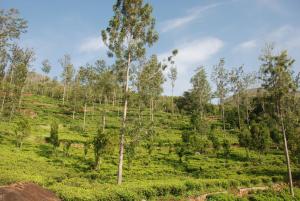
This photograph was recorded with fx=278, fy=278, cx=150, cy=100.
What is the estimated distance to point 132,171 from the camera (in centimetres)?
2970

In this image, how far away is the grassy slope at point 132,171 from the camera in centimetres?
1962

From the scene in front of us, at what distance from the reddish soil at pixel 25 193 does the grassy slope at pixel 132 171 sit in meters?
0.93

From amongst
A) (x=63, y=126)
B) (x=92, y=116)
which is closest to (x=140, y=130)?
(x=63, y=126)

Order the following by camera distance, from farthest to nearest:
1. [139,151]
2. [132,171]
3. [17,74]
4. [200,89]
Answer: [200,89], [17,74], [139,151], [132,171]

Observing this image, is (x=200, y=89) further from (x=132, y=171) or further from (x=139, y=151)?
(x=132, y=171)

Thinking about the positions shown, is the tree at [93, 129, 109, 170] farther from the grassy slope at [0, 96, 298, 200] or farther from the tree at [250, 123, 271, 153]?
the tree at [250, 123, 271, 153]

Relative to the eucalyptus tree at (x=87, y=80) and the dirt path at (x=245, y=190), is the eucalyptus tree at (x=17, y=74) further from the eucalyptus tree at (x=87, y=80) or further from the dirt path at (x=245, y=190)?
the dirt path at (x=245, y=190)

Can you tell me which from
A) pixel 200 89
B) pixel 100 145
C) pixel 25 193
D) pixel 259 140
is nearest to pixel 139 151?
pixel 100 145

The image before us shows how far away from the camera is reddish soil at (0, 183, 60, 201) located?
13.4m

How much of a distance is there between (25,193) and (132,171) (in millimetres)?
16167

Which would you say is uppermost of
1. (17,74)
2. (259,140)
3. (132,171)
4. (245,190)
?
(17,74)

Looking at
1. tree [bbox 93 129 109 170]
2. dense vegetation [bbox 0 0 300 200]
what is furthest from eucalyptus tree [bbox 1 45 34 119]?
tree [bbox 93 129 109 170]

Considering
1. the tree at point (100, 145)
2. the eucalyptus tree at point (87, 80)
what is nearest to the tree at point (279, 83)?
the tree at point (100, 145)

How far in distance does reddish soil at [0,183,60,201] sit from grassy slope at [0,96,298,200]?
36.6 inches
